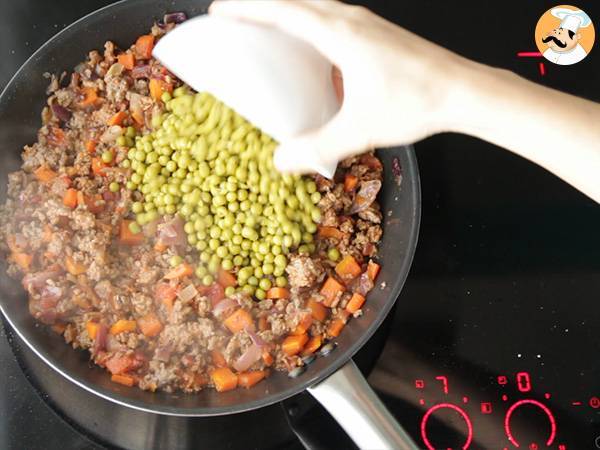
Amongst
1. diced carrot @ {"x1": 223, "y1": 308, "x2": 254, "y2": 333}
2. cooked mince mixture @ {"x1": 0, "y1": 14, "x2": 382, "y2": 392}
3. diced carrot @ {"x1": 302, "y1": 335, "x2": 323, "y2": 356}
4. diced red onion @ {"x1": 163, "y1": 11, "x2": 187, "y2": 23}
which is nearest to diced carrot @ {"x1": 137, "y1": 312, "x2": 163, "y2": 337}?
cooked mince mixture @ {"x1": 0, "y1": 14, "x2": 382, "y2": 392}

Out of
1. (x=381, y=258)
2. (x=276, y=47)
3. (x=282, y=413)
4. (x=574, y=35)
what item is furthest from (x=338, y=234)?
(x=574, y=35)

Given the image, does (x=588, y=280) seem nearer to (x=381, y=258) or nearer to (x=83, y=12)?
(x=381, y=258)

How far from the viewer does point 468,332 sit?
2.22 m

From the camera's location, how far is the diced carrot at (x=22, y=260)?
86.7 inches

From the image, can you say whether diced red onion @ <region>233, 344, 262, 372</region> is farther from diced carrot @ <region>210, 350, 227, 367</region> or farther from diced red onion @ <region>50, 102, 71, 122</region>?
diced red onion @ <region>50, 102, 71, 122</region>

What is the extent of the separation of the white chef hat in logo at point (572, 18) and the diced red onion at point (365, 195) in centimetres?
93

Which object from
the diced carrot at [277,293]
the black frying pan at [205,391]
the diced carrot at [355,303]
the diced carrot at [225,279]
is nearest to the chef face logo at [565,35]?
the black frying pan at [205,391]

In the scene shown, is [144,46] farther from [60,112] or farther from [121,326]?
[121,326]

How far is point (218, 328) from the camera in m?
2.25

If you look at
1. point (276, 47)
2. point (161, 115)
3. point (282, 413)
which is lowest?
point (282, 413)

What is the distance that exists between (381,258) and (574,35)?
1085 mm

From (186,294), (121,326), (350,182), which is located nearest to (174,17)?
(350,182)

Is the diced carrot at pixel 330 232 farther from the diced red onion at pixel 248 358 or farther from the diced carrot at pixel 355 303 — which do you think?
the diced red onion at pixel 248 358

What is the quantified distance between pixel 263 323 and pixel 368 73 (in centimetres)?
97
